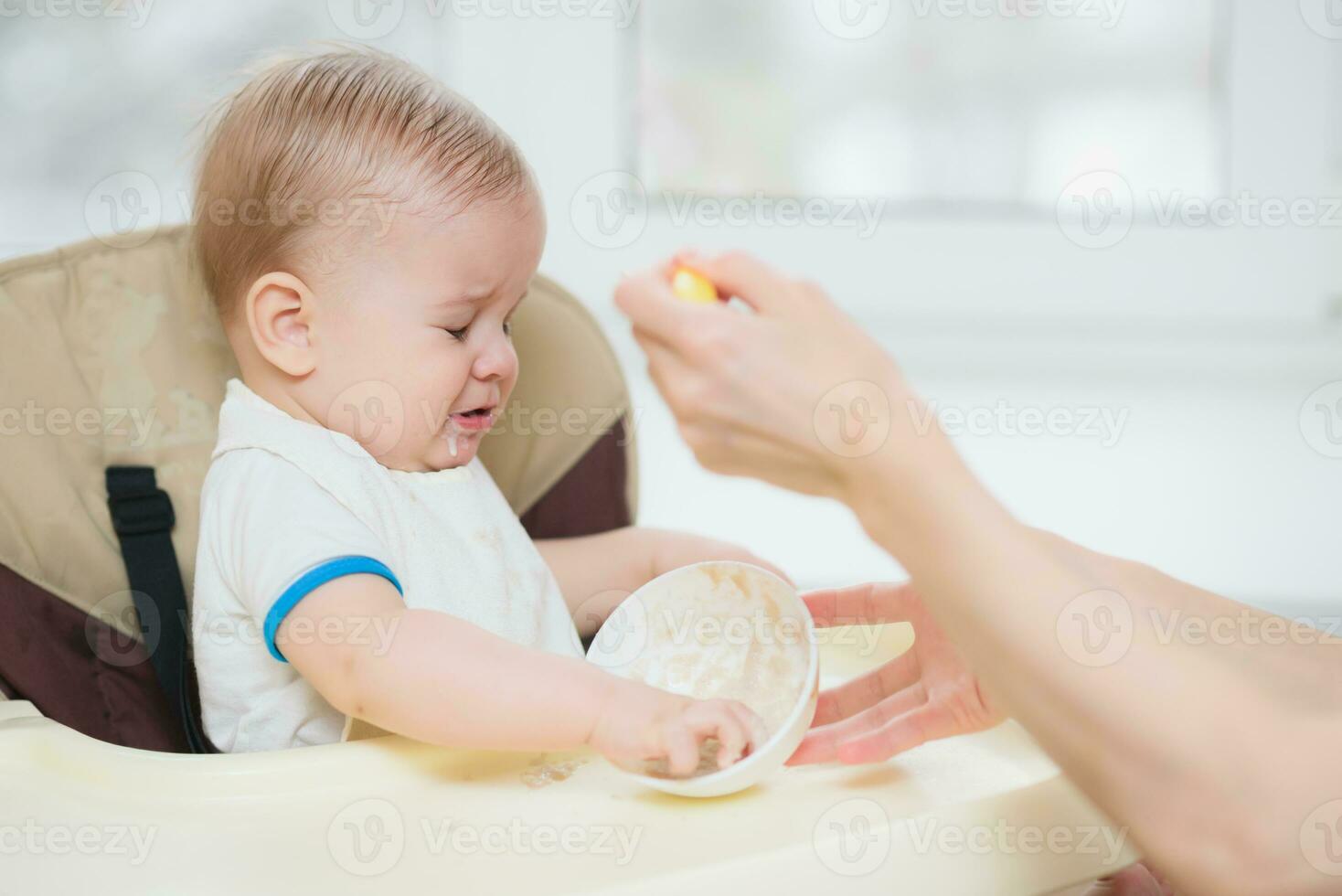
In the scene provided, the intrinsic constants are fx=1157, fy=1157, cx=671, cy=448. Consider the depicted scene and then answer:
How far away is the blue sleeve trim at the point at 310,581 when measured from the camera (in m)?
0.69

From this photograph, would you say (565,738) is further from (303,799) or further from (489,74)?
(489,74)

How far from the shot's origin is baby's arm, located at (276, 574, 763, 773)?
0.62 metres

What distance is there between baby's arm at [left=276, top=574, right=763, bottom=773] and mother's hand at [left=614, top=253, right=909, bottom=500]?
14cm

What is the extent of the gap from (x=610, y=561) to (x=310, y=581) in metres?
0.34

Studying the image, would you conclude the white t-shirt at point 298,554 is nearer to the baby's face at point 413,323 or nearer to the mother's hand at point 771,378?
the baby's face at point 413,323

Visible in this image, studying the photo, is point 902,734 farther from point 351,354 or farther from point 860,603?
point 351,354

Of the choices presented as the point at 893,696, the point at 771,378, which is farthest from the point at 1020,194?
the point at 771,378

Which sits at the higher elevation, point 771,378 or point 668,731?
point 771,378

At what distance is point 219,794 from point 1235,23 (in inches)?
59.4

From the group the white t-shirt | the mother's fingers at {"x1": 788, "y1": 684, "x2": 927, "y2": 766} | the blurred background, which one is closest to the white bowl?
the mother's fingers at {"x1": 788, "y1": 684, "x2": 927, "y2": 766}

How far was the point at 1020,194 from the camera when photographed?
1566 mm

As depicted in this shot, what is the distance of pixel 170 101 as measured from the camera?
145 centimetres

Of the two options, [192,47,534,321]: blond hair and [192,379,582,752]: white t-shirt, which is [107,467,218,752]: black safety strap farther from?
[192,47,534,321]: blond hair

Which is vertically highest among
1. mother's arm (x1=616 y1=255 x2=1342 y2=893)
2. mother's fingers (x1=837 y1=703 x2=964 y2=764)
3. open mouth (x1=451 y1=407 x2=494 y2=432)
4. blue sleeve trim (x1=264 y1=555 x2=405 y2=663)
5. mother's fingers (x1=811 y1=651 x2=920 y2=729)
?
mother's arm (x1=616 y1=255 x2=1342 y2=893)
